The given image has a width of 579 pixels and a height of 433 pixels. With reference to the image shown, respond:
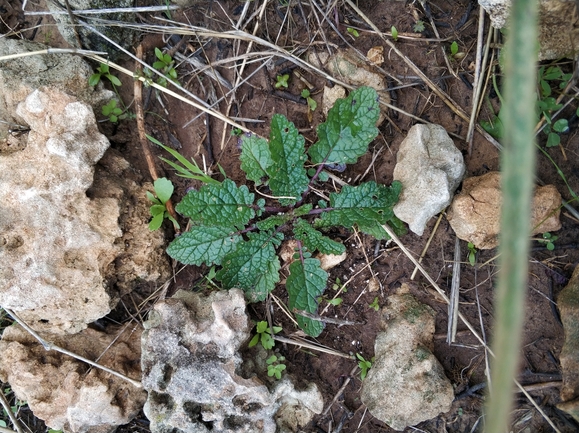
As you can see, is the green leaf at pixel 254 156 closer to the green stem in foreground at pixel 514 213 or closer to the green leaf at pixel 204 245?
the green leaf at pixel 204 245

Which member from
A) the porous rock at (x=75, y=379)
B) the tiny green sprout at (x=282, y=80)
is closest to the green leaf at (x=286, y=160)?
the tiny green sprout at (x=282, y=80)

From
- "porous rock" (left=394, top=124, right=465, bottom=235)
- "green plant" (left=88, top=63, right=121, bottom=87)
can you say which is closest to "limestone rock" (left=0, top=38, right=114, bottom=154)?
"green plant" (left=88, top=63, right=121, bottom=87)

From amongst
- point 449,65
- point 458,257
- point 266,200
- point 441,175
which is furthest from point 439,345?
point 449,65

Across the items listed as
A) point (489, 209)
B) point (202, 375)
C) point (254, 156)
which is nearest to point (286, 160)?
point (254, 156)

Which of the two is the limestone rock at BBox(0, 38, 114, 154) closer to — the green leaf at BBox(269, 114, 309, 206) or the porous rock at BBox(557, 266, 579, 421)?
the green leaf at BBox(269, 114, 309, 206)

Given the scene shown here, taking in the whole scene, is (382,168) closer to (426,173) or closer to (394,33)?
(426,173)

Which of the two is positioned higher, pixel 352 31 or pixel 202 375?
pixel 352 31
